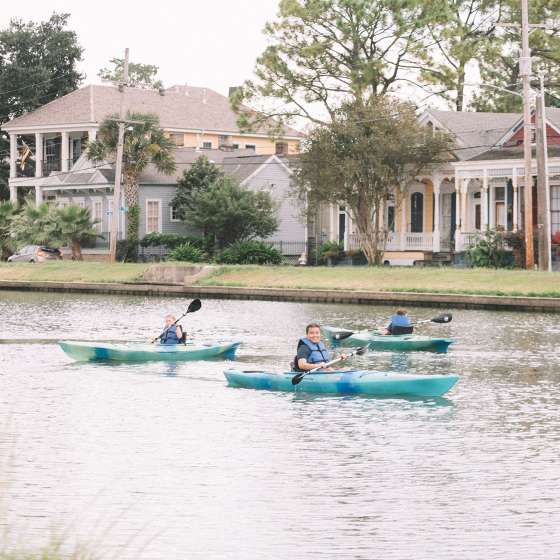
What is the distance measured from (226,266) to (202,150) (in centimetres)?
2372

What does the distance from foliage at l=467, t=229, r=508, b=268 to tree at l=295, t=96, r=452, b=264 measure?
18.8ft

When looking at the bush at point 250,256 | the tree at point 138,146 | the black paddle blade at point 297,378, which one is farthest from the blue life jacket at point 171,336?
the tree at point 138,146

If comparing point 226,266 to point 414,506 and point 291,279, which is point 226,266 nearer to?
point 291,279

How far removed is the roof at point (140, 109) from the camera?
80500mm

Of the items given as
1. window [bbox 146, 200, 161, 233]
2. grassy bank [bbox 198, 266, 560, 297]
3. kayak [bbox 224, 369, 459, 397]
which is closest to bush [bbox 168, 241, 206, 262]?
grassy bank [bbox 198, 266, 560, 297]

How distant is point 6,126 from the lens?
8288 centimetres

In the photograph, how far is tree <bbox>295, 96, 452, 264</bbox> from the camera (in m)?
57.4

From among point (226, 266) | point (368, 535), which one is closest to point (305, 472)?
point (368, 535)

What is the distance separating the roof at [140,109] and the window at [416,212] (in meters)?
17.3

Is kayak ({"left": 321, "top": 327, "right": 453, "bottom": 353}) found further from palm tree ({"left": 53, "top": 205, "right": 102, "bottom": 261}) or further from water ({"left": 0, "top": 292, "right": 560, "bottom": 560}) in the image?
palm tree ({"left": 53, "top": 205, "right": 102, "bottom": 261})

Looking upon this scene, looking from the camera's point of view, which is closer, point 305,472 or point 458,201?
point 305,472

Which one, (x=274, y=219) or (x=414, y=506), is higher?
(x=274, y=219)

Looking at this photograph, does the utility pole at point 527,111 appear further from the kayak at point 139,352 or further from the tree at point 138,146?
the tree at point 138,146

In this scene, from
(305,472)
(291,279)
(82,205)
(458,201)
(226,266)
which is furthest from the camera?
(82,205)
